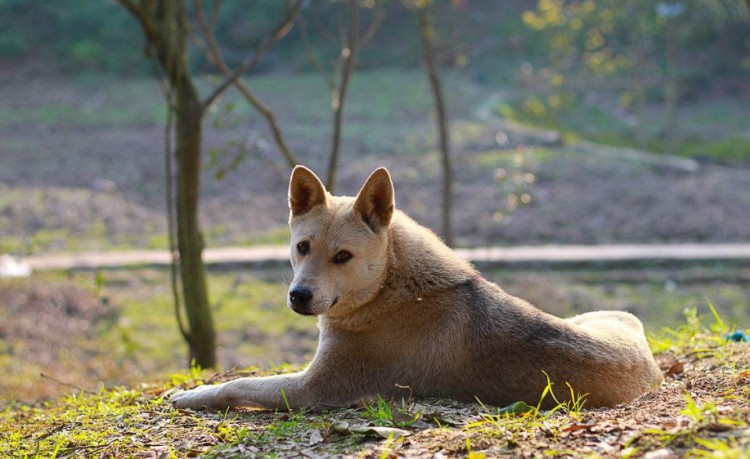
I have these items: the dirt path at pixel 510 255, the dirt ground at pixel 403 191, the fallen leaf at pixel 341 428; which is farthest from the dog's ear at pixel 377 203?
the dirt path at pixel 510 255

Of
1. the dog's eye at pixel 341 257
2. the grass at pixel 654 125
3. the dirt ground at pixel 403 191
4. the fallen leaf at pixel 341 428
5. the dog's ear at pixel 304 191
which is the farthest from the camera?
the grass at pixel 654 125

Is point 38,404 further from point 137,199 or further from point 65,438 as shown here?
point 137,199

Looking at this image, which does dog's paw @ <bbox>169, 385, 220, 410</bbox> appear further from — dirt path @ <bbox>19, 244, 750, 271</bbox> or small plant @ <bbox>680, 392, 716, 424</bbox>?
dirt path @ <bbox>19, 244, 750, 271</bbox>

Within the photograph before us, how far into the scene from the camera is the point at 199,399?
532 cm

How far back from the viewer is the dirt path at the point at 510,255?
583 inches

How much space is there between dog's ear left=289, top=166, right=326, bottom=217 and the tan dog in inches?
0.5

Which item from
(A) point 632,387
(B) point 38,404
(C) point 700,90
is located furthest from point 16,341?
(C) point 700,90

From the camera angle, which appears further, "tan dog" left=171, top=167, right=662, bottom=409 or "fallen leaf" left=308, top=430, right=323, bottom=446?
"tan dog" left=171, top=167, right=662, bottom=409

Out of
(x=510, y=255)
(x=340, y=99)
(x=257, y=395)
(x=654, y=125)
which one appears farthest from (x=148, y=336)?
(x=654, y=125)

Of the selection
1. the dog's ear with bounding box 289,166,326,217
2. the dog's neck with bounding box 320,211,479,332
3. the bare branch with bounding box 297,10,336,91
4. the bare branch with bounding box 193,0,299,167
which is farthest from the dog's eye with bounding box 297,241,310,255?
the bare branch with bounding box 297,10,336,91

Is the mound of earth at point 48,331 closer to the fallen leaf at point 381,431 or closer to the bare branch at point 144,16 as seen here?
the bare branch at point 144,16

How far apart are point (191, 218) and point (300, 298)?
3101 mm

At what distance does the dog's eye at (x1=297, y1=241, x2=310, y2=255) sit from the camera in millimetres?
5367

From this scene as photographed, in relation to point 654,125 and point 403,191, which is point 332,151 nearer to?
point 403,191
